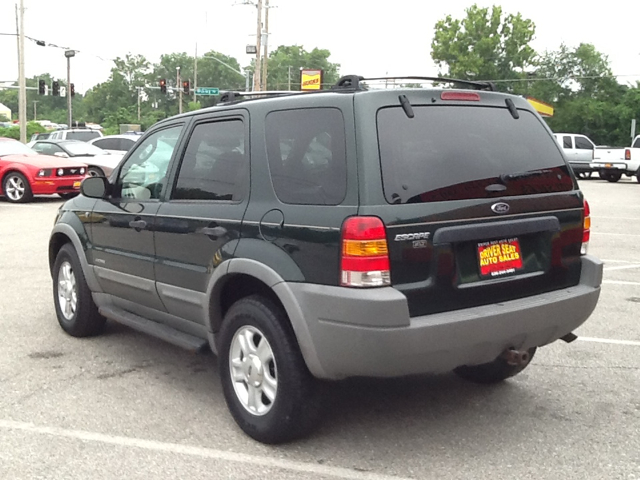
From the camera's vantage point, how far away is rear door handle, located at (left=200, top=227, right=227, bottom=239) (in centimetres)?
410

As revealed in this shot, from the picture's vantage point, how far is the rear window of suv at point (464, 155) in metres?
3.55

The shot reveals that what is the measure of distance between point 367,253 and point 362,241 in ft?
0.19

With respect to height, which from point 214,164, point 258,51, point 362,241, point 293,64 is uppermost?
point 293,64

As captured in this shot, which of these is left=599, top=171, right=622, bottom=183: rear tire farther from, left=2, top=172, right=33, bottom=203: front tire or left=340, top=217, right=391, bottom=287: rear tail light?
left=340, top=217, right=391, bottom=287: rear tail light

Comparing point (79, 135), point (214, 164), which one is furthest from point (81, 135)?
point (214, 164)

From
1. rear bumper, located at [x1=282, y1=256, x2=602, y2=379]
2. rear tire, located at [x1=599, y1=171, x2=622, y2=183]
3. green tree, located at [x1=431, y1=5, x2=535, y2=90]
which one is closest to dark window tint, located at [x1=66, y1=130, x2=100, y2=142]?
rear tire, located at [x1=599, y1=171, x2=622, y2=183]

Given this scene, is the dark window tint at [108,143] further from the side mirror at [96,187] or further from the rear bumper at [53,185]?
the side mirror at [96,187]

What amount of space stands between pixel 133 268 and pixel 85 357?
0.88 metres

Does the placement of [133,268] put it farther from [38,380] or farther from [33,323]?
[33,323]

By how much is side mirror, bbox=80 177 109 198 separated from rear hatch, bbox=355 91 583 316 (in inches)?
97.9

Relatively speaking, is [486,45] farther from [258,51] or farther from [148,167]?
[148,167]

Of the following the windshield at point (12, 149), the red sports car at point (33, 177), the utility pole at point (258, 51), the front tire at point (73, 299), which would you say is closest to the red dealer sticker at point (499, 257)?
the front tire at point (73, 299)

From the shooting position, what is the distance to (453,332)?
3479 mm

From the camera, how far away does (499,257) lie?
3.79 m
